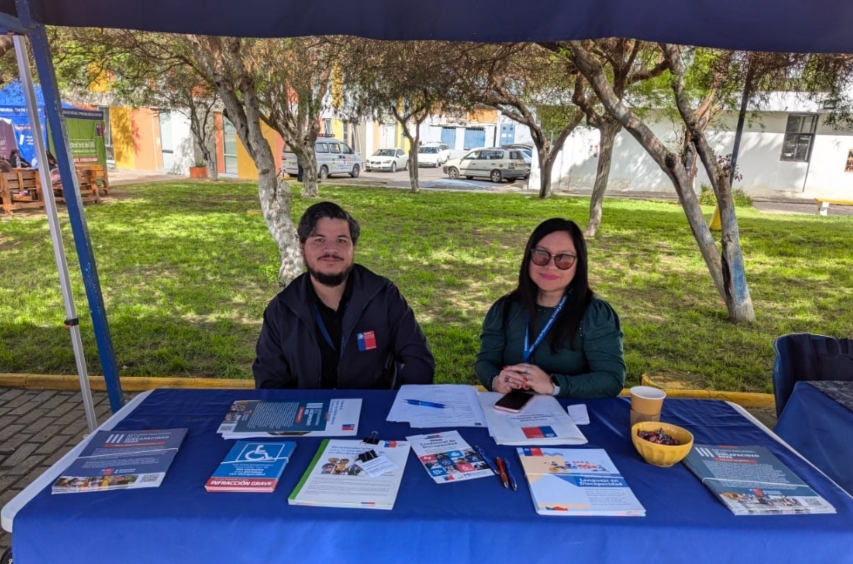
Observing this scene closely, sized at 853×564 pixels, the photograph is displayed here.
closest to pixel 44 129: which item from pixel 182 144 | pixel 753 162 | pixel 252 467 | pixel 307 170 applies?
pixel 307 170

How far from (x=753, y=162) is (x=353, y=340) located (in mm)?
21950

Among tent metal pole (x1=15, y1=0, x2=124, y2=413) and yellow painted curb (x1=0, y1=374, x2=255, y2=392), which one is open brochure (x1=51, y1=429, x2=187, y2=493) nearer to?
tent metal pole (x1=15, y1=0, x2=124, y2=413)

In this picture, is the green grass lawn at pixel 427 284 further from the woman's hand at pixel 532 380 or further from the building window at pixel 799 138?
the building window at pixel 799 138

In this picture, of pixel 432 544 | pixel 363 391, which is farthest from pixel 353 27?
pixel 432 544

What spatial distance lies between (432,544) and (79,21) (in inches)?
107

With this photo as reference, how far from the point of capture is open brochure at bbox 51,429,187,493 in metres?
1.45

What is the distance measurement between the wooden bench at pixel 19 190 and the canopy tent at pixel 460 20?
10.8 meters

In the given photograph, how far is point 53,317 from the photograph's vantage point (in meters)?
5.50

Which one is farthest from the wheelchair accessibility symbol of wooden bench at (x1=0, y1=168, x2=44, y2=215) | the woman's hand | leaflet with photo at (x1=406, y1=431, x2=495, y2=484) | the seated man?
wooden bench at (x1=0, y1=168, x2=44, y2=215)

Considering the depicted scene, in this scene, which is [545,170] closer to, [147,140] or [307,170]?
[307,170]

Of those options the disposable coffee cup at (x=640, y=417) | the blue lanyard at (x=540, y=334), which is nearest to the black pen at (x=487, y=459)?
the disposable coffee cup at (x=640, y=417)

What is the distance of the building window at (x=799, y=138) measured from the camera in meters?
19.3

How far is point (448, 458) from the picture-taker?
161 cm

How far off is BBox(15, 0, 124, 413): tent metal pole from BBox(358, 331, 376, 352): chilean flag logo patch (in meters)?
1.33
